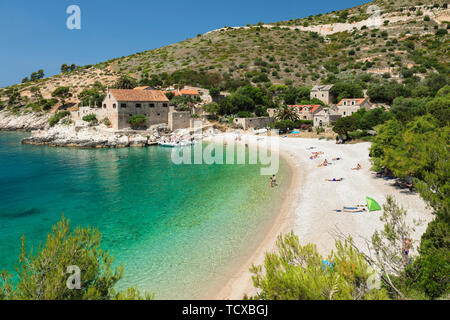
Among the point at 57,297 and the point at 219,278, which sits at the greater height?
the point at 57,297

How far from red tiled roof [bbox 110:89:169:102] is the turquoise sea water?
20.3 metres

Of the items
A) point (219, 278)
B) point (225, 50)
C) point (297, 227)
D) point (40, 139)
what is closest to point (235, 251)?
point (219, 278)

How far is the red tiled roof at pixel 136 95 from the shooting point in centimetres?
5131

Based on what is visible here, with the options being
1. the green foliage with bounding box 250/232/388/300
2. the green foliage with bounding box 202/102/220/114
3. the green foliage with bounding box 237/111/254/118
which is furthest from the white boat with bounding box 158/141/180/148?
the green foliage with bounding box 250/232/388/300

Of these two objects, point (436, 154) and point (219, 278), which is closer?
point (219, 278)

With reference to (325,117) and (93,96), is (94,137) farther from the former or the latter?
(325,117)

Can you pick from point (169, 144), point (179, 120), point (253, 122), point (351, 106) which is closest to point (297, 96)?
point (351, 106)

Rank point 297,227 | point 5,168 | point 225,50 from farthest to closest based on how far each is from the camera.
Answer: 1. point 225,50
2. point 5,168
3. point 297,227

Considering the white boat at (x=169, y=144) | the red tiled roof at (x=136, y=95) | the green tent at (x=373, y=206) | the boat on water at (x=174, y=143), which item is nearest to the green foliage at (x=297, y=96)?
the red tiled roof at (x=136, y=95)

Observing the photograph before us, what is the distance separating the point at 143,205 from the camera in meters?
20.3
